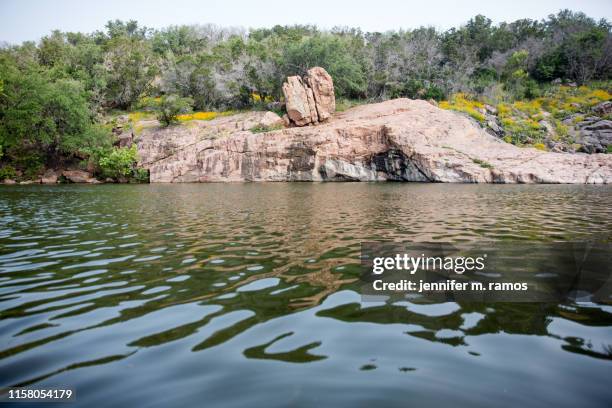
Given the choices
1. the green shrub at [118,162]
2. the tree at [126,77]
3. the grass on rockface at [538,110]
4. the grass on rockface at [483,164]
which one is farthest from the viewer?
the tree at [126,77]

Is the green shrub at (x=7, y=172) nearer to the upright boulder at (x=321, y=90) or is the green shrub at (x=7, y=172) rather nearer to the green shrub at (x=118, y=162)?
the green shrub at (x=118, y=162)

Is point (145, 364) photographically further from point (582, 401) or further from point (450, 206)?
point (450, 206)

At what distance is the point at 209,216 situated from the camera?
44.2ft

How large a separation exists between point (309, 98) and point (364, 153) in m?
9.90

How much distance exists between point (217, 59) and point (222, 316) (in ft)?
188

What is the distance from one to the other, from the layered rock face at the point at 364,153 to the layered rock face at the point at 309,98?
69.6 inches

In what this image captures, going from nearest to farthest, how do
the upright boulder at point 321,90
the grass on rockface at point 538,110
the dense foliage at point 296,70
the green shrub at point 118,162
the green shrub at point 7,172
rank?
the green shrub at point 7,172, the green shrub at point 118,162, the grass on rockface at point 538,110, the upright boulder at point 321,90, the dense foliage at point 296,70

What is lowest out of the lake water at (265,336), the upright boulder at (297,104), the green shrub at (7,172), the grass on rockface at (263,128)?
the lake water at (265,336)

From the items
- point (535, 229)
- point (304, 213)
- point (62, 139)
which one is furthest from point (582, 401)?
point (62, 139)

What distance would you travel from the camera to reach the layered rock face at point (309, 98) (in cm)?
4153

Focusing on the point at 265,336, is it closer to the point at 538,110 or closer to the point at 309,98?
the point at 309,98

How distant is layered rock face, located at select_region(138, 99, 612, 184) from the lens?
3130 centimetres

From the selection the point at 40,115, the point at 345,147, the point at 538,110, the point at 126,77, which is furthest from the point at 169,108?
the point at 538,110

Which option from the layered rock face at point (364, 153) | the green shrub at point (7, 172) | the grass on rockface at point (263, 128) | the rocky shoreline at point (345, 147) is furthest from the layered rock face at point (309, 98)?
the green shrub at point (7, 172)
